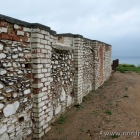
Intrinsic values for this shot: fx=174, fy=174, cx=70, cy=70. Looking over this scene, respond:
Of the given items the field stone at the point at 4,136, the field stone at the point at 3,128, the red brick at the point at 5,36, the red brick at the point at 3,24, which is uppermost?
the red brick at the point at 3,24

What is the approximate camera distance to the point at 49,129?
4.41 metres

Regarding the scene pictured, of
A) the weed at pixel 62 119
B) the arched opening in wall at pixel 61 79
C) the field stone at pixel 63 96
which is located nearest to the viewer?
the arched opening in wall at pixel 61 79

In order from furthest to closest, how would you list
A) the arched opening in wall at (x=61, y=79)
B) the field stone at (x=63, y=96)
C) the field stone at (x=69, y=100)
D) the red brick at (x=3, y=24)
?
the field stone at (x=69, y=100)
the field stone at (x=63, y=96)
the arched opening in wall at (x=61, y=79)
the red brick at (x=3, y=24)

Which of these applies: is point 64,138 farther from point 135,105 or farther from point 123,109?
point 135,105

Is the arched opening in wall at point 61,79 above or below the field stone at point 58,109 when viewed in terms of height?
above

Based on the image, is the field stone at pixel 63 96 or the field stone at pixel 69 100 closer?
the field stone at pixel 63 96

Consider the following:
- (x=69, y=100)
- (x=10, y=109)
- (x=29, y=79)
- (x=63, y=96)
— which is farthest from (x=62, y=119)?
(x=10, y=109)

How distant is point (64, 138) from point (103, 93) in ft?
16.2

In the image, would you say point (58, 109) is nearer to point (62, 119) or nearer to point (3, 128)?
point (62, 119)

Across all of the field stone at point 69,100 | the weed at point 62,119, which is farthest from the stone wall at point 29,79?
the field stone at point 69,100

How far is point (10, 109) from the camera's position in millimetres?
3250

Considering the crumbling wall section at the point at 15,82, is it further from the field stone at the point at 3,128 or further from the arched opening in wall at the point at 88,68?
the arched opening in wall at the point at 88,68

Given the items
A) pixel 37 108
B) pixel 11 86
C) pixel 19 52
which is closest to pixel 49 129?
pixel 37 108

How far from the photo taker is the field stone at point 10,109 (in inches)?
124
